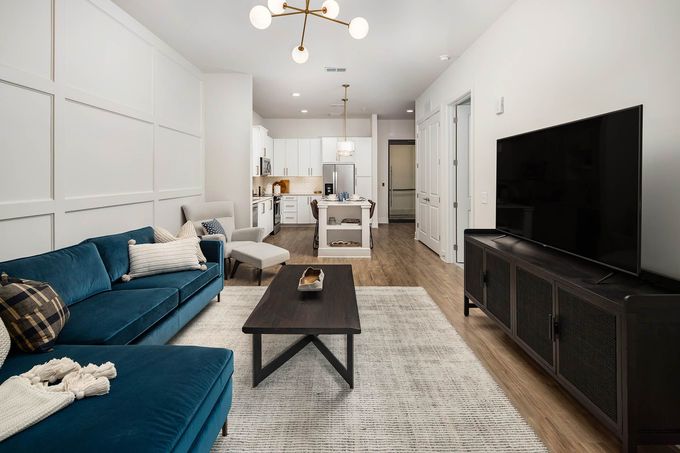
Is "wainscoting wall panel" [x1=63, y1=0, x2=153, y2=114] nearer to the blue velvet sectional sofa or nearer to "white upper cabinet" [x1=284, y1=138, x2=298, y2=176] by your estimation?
the blue velvet sectional sofa

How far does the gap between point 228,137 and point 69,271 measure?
3853mm

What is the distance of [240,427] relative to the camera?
182 cm

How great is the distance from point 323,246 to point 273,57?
9.61 feet

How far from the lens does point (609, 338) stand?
1609 millimetres

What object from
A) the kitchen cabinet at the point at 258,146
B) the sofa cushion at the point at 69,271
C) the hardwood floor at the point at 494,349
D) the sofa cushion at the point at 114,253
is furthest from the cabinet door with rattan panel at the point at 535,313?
the kitchen cabinet at the point at 258,146

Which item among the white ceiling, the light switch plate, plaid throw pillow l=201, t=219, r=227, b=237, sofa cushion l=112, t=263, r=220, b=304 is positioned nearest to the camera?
sofa cushion l=112, t=263, r=220, b=304

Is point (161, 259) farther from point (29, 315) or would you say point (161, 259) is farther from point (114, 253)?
point (29, 315)

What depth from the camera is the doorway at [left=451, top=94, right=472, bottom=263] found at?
5660 mm

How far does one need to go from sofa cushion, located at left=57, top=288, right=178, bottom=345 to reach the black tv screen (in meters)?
2.56

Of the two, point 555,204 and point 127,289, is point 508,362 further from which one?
point 127,289

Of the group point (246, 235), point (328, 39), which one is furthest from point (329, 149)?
point (328, 39)

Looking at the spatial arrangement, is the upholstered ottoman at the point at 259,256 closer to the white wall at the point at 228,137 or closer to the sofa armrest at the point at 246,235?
the sofa armrest at the point at 246,235

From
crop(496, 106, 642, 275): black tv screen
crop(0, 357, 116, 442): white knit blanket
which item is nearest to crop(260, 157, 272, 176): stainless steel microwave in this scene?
crop(496, 106, 642, 275): black tv screen

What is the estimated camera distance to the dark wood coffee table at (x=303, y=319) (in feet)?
6.64
